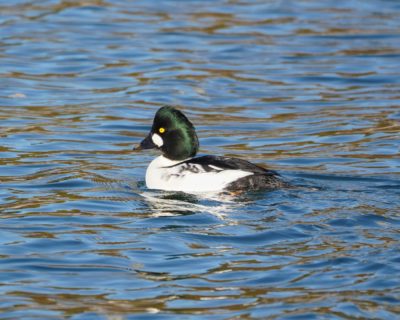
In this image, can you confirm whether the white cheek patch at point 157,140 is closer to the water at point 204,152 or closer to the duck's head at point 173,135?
the duck's head at point 173,135

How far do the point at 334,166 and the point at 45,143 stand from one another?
3694 millimetres

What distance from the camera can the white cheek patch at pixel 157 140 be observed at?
11641 mm

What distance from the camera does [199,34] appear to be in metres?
20.0

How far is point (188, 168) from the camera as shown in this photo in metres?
11.2

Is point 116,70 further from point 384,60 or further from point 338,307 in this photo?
point 338,307

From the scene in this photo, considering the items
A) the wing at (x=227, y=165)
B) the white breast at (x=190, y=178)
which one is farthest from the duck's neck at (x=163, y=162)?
the wing at (x=227, y=165)

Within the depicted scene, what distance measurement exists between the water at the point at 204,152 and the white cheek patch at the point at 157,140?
20.8 inches

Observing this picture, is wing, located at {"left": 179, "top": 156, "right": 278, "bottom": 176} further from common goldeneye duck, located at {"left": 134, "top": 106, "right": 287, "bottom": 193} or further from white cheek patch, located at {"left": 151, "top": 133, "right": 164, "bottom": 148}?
white cheek patch, located at {"left": 151, "top": 133, "right": 164, "bottom": 148}

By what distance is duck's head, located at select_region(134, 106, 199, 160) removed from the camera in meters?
11.5

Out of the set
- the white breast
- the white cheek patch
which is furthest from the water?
the white cheek patch

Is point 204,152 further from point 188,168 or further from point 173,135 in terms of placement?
point 188,168

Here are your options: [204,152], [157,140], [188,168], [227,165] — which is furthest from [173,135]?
[204,152]

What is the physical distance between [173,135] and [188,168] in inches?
21.3

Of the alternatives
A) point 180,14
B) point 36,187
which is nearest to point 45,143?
point 36,187
